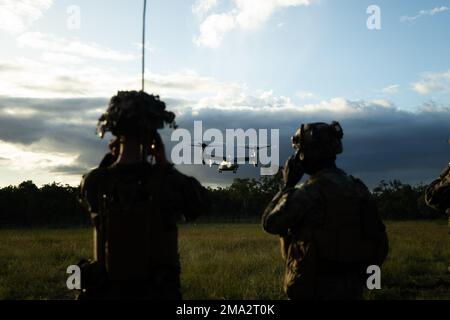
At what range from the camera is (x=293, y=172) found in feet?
15.3

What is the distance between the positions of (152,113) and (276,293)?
687 centimetres

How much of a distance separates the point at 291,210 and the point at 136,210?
4.13 ft

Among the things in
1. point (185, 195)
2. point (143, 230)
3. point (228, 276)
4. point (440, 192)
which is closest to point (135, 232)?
point (143, 230)

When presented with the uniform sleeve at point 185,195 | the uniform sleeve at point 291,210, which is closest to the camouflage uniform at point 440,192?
the uniform sleeve at point 291,210

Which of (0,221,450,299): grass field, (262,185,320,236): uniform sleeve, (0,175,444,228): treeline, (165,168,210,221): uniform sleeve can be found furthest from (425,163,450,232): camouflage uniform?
(0,175,444,228): treeline

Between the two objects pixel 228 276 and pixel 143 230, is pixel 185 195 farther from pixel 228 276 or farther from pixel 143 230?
pixel 228 276

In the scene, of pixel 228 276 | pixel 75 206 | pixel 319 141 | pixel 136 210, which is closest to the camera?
pixel 136 210

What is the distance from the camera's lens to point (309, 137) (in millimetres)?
4594

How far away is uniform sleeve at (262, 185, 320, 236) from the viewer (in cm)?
427

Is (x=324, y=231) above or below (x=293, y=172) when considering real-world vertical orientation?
below

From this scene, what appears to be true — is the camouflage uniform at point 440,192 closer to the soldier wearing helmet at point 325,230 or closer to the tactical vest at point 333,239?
the soldier wearing helmet at point 325,230

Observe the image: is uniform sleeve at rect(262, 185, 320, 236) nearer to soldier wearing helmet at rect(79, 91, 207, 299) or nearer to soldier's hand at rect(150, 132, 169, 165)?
soldier wearing helmet at rect(79, 91, 207, 299)
